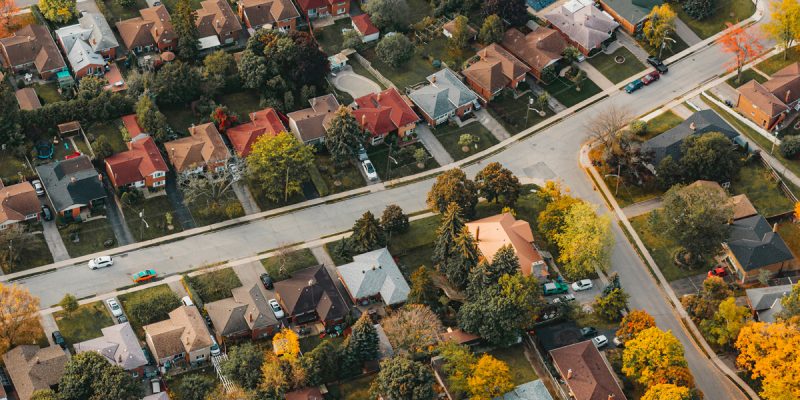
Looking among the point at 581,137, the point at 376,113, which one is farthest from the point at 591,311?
the point at 376,113

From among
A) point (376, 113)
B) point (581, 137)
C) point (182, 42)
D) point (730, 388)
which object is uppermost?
point (182, 42)

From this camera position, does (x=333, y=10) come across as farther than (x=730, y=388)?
Yes

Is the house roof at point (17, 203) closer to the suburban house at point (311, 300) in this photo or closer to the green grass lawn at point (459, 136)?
the suburban house at point (311, 300)

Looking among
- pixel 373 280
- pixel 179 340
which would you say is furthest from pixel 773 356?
pixel 179 340

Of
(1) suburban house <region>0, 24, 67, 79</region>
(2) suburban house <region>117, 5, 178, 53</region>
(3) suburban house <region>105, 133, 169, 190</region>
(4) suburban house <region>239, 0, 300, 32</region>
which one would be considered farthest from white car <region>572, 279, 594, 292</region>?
(1) suburban house <region>0, 24, 67, 79</region>

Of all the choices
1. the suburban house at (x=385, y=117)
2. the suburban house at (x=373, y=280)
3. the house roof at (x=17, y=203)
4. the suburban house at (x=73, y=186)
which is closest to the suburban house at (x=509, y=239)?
the suburban house at (x=373, y=280)

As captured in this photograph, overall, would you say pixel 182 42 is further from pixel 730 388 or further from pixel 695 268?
pixel 730 388
